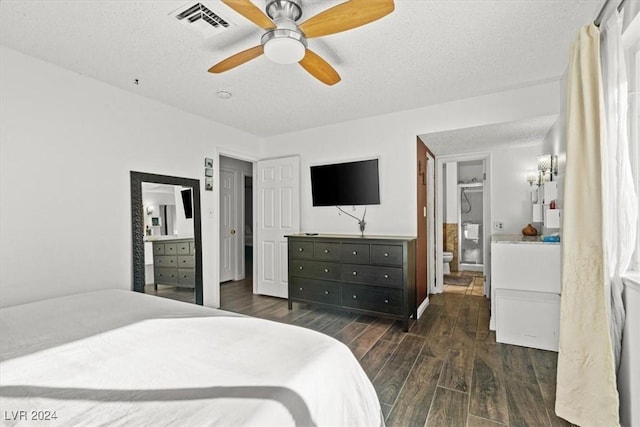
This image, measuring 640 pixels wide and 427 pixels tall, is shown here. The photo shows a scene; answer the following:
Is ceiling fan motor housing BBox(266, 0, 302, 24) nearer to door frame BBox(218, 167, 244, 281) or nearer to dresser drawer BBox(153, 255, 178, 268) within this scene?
dresser drawer BBox(153, 255, 178, 268)

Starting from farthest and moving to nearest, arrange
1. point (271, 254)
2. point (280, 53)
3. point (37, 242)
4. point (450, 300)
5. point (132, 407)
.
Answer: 1. point (271, 254)
2. point (450, 300)
3. point (37, 242)
4. point (280, 53)
5. point (132, 407)

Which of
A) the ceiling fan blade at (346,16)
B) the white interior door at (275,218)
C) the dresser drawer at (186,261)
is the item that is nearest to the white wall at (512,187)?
the white interior door at (275,218)

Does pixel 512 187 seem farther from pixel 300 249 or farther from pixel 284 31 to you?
pixel 284 31

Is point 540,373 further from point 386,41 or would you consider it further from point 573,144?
point 386,41

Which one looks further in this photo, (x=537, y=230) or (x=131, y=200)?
(x=537, y=230)

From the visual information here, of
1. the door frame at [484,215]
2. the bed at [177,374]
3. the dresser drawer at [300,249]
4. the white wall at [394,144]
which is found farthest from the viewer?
the door frame at [484,215]

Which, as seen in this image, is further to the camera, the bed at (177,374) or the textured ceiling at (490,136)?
the textured ceiling at (490,136)

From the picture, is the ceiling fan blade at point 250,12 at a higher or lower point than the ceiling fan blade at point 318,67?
higher

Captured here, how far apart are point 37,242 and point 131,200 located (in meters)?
0.81

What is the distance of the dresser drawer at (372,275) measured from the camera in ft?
10.4

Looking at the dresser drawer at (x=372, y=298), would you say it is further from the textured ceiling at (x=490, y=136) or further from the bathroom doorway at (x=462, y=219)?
the bathroom doorway at (x=462, y=219)

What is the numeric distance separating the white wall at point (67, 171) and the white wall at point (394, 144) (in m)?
1.85

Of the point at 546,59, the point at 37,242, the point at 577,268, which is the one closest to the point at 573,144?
the point at 577,268

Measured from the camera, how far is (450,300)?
421 cm
